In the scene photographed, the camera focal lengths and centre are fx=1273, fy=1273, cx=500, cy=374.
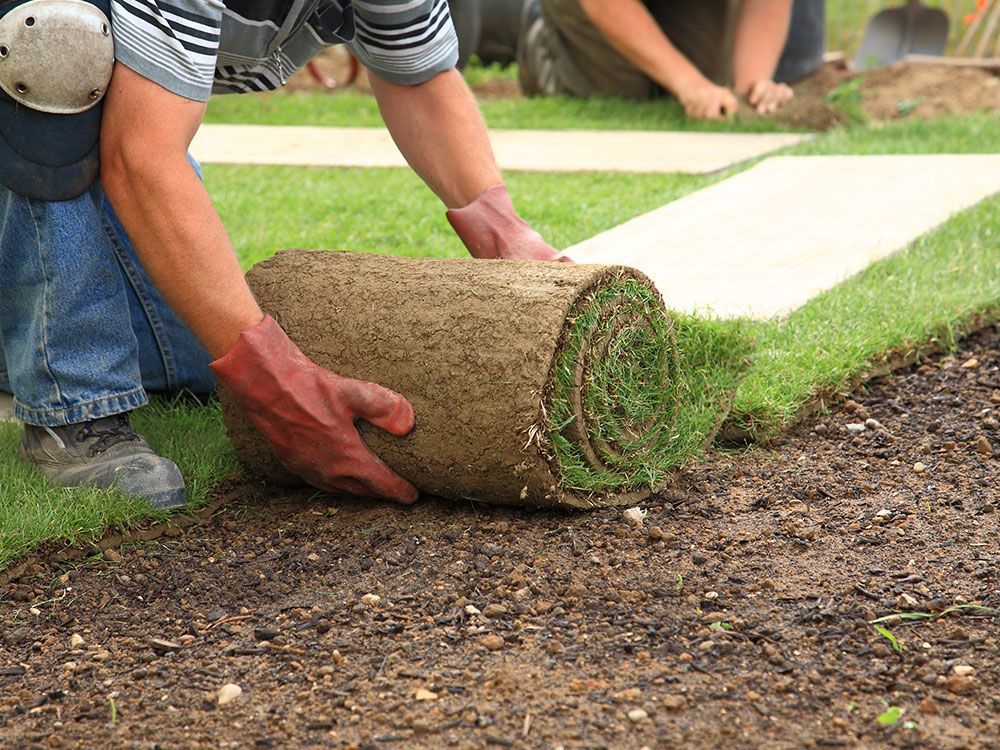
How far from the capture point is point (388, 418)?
90.7 inches

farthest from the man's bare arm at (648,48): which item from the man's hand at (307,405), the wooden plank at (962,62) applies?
the man's hand at (307,405)

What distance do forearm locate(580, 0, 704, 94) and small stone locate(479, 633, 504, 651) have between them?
4.86 metres

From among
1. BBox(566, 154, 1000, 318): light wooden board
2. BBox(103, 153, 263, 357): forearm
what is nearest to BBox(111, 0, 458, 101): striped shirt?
BBox(103, 153, 263, 357): forearm

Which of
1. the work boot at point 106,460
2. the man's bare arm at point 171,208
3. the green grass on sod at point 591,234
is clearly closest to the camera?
the man's bare arm at point 171,208

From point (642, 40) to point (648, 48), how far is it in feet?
0.19

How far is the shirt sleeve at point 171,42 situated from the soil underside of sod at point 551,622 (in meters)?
0.84

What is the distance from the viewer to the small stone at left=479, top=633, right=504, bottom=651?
1.92 meters

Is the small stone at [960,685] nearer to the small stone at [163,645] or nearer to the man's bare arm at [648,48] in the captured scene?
the small stone at [163,645]

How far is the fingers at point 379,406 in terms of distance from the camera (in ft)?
7.51

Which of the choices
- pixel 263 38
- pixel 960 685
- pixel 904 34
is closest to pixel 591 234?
pixel 263 38

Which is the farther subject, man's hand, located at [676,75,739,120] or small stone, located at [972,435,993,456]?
man's hand, located at [676,75,739,120]

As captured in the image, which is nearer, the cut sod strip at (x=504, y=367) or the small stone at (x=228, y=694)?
the small stone at (x=228, y=694)

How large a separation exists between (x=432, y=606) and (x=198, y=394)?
1.21 metres

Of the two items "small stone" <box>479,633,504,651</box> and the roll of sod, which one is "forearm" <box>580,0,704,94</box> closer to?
the roll of sod
